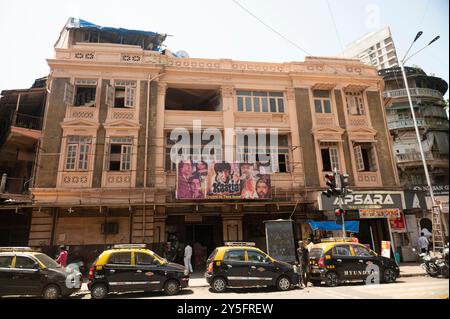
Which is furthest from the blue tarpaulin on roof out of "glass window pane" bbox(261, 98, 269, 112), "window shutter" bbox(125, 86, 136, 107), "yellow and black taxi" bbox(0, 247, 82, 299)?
"yellow and black taxi" bbox(0, 247, 82, 299)

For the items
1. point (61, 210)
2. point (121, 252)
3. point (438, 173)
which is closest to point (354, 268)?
point (121, 252)

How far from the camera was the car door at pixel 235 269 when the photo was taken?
10.2m

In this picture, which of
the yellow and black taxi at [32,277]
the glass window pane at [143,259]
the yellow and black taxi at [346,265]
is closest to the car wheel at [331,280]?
the yellow and black taxi at [346,265]

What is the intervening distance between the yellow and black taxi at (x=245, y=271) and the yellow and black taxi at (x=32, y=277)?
4830 mm

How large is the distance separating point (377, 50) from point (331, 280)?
41150 millimetres

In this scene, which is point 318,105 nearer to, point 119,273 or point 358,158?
point 358,158

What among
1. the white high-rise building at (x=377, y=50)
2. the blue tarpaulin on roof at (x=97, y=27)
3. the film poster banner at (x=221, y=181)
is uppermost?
the white high-rise building at (x=377, y=50)

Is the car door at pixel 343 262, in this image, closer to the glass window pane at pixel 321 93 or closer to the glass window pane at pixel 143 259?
the glass window pane at pixel 143 259

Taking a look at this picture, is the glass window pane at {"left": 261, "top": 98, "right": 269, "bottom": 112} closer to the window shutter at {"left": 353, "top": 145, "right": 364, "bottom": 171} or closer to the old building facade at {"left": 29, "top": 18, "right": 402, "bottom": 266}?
the old building facade at {"left": 29, "top": 18, "right": 402, "bottom": 266}

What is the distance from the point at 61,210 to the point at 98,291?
7.29 meters

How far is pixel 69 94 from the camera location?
16.4 meters

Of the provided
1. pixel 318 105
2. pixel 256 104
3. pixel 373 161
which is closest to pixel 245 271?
pixel 256 104

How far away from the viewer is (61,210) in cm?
1500

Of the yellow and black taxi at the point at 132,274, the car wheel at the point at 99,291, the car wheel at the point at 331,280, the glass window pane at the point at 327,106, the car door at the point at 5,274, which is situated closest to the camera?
the car door at the point at 5,274
